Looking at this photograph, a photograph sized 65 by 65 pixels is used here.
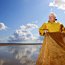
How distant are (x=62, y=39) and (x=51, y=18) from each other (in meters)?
1.38

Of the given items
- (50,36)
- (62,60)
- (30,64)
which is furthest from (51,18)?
(30,64)

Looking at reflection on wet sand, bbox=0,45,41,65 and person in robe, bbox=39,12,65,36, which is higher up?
person in robe, bbox=39,12,65,36

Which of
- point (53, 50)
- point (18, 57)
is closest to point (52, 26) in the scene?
point (53, 50)

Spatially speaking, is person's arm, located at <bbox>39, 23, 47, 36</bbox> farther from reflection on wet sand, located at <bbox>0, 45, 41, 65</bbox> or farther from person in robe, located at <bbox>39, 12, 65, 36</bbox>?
reflection on wet sand, located at <bbox>0, 45, 41, 65</bbox>

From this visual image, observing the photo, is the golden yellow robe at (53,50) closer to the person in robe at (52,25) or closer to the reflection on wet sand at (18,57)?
the person in robe at (52,25)

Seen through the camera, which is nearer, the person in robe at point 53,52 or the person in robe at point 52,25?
the person in robe at point 53,52

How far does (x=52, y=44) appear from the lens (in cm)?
529

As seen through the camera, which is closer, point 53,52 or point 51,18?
point 53,52

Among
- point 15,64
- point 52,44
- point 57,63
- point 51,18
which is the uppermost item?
point 51,18

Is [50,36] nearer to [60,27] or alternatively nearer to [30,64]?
[60,27]

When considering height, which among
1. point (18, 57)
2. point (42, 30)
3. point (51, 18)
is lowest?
point (18, 57)

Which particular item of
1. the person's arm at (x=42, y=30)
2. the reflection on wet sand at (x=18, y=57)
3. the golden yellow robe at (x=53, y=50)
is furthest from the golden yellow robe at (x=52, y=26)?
the reflection on wet sand at (x=18, y=57)

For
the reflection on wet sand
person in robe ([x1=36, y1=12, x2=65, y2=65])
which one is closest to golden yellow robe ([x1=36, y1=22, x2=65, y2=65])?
person in robe ([x1=36, y1=12, x2=65, y2=65])

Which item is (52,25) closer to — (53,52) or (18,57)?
(53,52)
